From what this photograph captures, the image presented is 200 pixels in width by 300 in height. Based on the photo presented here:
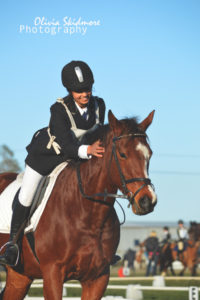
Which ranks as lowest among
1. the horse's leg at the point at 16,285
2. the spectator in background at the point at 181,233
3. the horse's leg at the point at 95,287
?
the spectator in background at the point at 181,233

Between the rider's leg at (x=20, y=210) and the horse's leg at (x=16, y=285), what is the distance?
678 mm

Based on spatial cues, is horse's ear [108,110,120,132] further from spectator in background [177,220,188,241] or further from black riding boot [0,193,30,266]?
spectator in background [177,220,188,241]

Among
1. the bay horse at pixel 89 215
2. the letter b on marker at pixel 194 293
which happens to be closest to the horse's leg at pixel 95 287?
the bay horse at pixel 89 215

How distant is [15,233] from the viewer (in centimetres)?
702

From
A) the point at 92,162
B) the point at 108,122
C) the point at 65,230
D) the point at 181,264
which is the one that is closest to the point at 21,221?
the point at 65,230

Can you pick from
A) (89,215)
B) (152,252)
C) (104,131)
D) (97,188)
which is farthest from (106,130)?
(152,252)

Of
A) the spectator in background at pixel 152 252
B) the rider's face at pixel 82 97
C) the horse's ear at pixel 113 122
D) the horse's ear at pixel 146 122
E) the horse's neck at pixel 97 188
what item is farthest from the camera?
the spectator in background at pixel 152 252

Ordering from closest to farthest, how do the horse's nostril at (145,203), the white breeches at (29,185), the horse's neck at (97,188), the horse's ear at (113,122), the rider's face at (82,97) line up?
1. the horse's nostril at (145,203)
2. the horse's ear at (113,122)
3. the horse's neck at (97,188)
4. the rider's face at (82,97)
5. the white breeches at (29,185)

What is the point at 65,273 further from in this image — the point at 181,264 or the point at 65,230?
the point at 181,264

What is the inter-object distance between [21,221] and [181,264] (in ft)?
68.8

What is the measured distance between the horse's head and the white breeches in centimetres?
106

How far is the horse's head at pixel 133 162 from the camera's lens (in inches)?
222

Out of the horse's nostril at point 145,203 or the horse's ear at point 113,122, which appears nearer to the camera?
the horse's nostril at point 145,203

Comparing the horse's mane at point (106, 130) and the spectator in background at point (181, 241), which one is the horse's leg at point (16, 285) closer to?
the horse's mane at point (106, 130)
